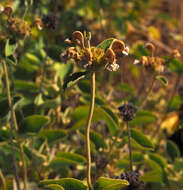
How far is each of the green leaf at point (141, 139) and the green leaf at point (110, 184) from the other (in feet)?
0.95

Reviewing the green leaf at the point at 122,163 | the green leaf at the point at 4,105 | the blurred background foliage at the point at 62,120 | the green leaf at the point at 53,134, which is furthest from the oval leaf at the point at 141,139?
the green leaf at the point at 4,105

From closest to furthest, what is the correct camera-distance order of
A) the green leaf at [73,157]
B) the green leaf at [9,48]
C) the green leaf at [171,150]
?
the green leaf at [9,48], the green leaf at [73,157], the green leaf at [171,150]

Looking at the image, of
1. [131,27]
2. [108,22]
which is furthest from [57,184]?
[131,27]

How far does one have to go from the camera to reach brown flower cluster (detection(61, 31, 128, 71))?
0.68 meters

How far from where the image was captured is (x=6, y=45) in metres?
0.87

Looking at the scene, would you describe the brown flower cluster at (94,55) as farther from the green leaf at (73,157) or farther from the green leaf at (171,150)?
the green leaf at (171,150)

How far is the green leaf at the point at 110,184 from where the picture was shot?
0.73 m

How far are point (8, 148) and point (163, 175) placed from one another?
528 mm

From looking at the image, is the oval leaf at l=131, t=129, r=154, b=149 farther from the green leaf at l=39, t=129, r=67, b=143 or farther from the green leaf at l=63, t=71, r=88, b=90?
the green leaf at l=63, t=71, r=88, b=90

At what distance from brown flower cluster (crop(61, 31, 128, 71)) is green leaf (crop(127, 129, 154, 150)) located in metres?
0.37

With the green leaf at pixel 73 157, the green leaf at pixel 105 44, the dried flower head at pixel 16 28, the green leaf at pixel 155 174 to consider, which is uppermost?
the dried flower head at pixel 16 28

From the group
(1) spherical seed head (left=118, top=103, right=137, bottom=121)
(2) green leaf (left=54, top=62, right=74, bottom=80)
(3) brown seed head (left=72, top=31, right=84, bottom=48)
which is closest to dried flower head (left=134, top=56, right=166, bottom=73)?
(1) spherical seed head (left=118, top=103, right=137, bottom=121)

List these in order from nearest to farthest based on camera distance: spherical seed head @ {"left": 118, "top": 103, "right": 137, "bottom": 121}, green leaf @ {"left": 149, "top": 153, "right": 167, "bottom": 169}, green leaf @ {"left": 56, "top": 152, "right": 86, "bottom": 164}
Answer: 1. spherical seed head @ {"left": 118, "top": 103, "right": 137, "bottom": 121}
2. green leaf @ {"left": 56, "top": 152, "right": 86, "bottom": 164}
3. green leaf @ {"left": 149, "top": 153, "right": 167, "bottom": 169}

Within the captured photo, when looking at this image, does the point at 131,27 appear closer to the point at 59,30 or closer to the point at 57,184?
the point at 59,30
